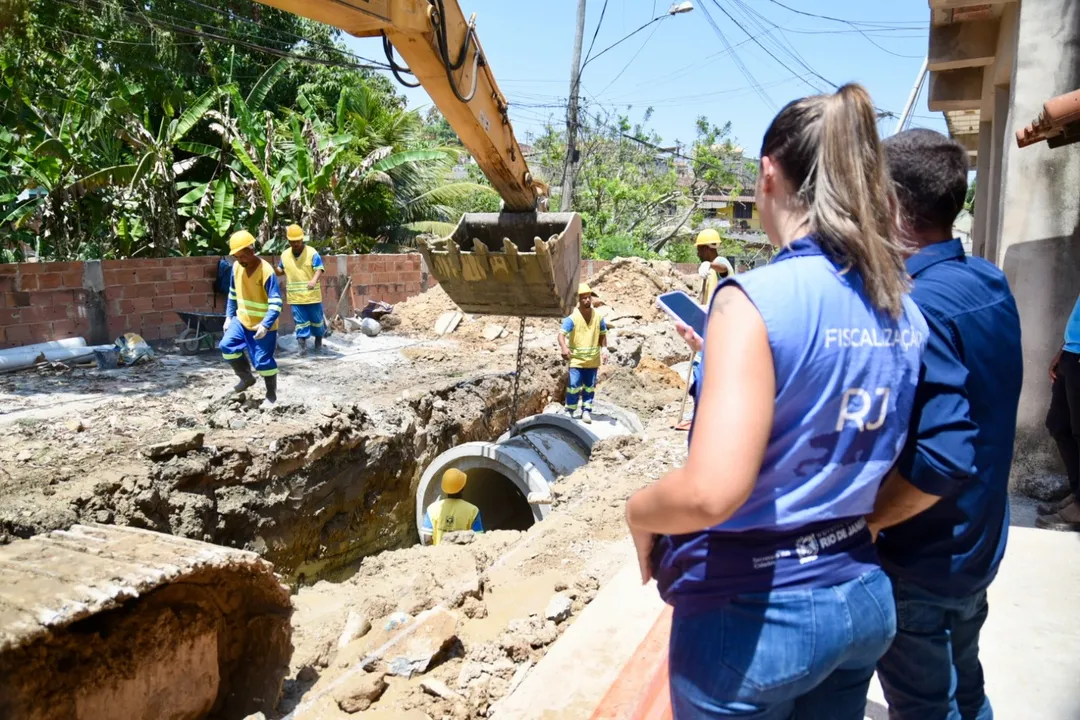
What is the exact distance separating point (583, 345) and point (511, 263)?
9.51 feet

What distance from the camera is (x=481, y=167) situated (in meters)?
6.43

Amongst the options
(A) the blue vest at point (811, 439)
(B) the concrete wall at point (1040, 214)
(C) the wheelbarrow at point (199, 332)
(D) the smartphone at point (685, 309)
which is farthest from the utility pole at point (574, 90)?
(A) the blue vest at point (811, 439)

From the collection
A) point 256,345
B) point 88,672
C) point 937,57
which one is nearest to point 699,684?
point 88,672

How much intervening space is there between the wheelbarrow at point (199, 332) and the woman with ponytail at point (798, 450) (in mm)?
10102

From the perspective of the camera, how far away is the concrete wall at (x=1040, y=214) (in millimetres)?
4645

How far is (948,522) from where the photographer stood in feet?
5.62

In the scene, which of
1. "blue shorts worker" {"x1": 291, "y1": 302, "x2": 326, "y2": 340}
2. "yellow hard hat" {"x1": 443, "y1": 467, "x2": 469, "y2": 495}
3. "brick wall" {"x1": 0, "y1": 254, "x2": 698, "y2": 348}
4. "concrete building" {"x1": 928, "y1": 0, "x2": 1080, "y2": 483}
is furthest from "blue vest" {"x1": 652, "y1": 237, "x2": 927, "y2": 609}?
"blue shorts worker" {"x1": 291, "y1": 302, "x2": 326, "y2": 340}

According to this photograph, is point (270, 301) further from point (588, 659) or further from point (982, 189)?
point (982, 189)

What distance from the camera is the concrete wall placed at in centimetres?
464

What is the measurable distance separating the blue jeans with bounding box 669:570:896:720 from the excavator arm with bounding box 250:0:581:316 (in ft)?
13.2

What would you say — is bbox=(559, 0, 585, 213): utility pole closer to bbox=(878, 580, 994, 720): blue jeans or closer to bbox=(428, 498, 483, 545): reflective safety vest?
bbox=(428, 498, 483, 545): reflective safety vest

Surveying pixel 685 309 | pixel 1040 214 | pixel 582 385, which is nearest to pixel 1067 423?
pixel 1040 214

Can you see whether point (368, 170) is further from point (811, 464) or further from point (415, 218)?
point (811, 464)

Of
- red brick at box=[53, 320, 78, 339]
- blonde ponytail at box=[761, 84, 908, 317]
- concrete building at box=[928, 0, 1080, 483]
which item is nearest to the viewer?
blonde ponytail at box=[761, 84, 908, 317]
